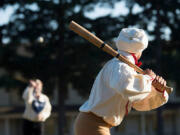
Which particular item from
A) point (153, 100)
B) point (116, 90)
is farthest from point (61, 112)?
point (116, 90)

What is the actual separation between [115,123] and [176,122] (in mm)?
28839

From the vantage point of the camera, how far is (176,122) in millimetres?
31625

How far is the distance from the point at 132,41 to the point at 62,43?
15212mm

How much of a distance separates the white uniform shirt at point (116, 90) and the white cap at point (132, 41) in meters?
0.07

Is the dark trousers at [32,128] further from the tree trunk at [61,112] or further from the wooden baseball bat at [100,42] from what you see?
the wooden baseball bat at [100,42]

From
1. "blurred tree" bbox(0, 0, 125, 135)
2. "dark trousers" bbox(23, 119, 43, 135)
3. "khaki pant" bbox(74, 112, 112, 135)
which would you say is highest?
"blurred tree" bbox(0, 0, 125, 135)

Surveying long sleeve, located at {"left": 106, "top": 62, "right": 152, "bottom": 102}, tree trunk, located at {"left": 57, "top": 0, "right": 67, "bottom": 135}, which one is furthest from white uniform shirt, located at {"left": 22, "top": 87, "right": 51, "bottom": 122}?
tree trunk, located at {"left": 57, "top": 0, "right": 67, "bottom": 135}

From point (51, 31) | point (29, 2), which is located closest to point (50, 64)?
point (51, 31)

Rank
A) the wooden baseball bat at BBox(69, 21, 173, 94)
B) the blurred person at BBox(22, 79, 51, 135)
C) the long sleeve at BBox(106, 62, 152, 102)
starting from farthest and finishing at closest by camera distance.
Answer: the blurred person at BBox(22, 79, 51, 135)
the wooden baseball bat at BBox(69, 21, 173, 94)
the long sleeve at BBox(106, 62, 152, 102)

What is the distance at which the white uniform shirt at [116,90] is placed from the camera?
11.6 ft

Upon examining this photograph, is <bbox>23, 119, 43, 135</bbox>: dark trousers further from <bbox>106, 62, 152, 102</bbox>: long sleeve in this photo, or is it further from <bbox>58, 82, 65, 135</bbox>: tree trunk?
<bbox>106, 62, 152, 102</bbox>: long sleeve

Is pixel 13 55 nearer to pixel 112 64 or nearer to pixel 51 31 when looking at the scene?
pixel 51 31

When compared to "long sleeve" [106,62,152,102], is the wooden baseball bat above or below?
above

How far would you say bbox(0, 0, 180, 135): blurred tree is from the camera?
1808cm
